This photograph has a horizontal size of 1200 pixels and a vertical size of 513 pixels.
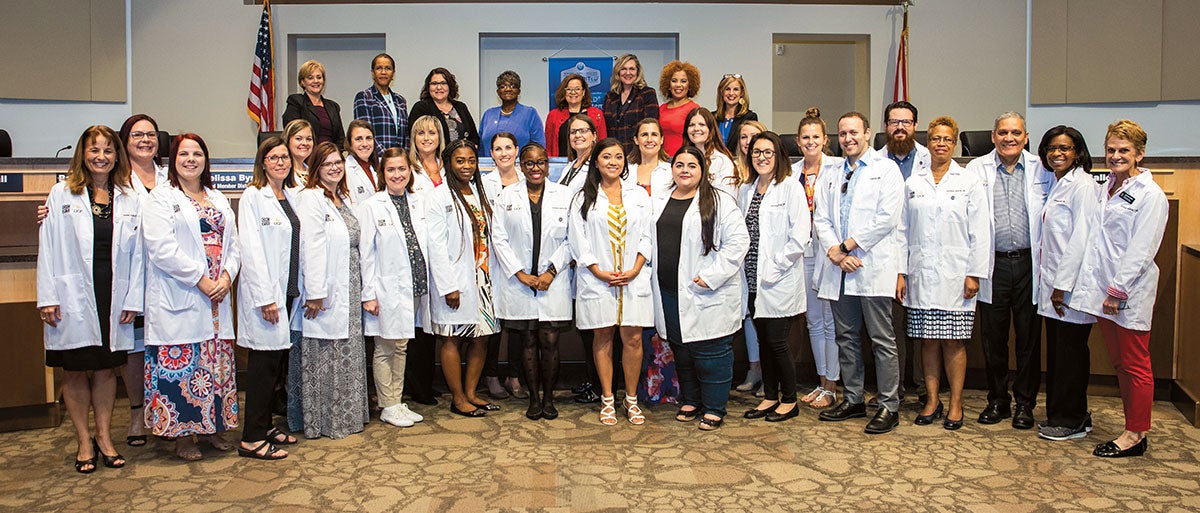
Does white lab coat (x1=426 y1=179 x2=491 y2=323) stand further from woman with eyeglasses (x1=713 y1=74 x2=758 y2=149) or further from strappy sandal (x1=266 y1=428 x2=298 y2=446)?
woman with eyeglasses (x1=713 y1=74 x2=758 y2=149)

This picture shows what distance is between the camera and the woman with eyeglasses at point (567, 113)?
5.72m

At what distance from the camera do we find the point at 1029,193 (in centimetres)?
453

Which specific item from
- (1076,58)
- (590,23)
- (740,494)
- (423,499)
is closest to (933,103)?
(1076,58)

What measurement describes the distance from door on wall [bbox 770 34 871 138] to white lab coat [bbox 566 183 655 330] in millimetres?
4916

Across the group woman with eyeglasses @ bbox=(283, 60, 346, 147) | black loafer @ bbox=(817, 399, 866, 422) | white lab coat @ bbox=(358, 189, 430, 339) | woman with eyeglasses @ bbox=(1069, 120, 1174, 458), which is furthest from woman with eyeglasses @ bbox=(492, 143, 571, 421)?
woman with eyeglasses @ bbox=(1069, 120, 1174, 458)

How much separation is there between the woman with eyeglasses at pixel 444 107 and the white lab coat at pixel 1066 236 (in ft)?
10.8

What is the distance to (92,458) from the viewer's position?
3980 millimetres

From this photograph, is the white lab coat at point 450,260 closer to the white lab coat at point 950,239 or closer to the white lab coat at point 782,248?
the white lab coat at point 782,248

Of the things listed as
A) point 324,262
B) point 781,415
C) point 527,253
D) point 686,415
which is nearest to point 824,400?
point 781,415

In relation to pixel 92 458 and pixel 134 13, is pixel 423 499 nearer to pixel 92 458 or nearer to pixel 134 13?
pixel 92 458

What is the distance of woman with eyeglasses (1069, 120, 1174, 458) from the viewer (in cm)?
392

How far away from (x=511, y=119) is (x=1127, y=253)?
3522 millimetres

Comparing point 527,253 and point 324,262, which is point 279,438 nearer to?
point 324,262

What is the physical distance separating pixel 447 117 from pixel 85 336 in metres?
2.56
